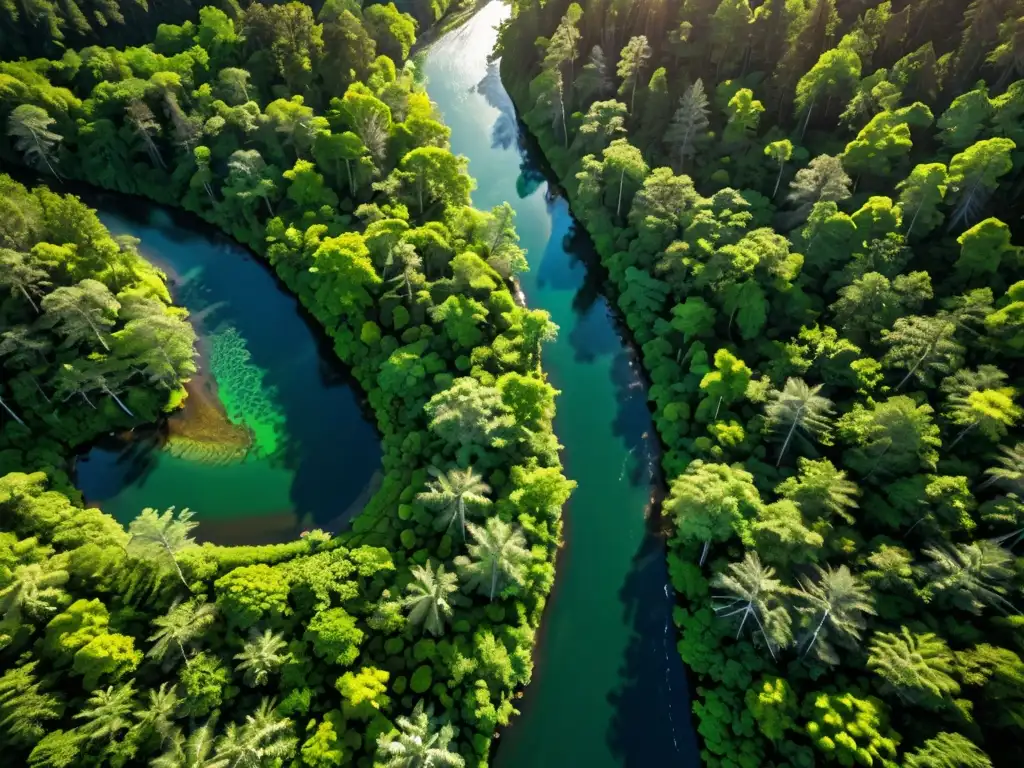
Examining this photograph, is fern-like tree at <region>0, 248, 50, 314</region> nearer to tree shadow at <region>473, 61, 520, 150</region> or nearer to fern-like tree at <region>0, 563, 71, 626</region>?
fern-like tree at <region>0, 563, 71, 626</region>

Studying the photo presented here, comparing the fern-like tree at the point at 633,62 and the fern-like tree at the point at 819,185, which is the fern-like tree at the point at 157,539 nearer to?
the fern-like tree at the point at 819,185

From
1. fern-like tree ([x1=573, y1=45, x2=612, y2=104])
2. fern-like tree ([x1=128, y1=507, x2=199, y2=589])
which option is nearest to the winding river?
fern-like tree ([x1=128, y1=507, x2=199, y2=589])

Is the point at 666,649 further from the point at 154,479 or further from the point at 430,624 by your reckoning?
the point at 154,479

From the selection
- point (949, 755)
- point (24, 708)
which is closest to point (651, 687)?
point (949, 755)

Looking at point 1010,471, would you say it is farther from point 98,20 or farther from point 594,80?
point 98,20

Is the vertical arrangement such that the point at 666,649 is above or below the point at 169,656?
below

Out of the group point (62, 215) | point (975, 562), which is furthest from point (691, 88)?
point (62, 215)

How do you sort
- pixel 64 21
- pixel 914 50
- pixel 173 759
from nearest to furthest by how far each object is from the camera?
1. pixel 173 759
2. pixel 914 50
3. pixel 64 21

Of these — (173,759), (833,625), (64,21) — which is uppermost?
(64,21)
